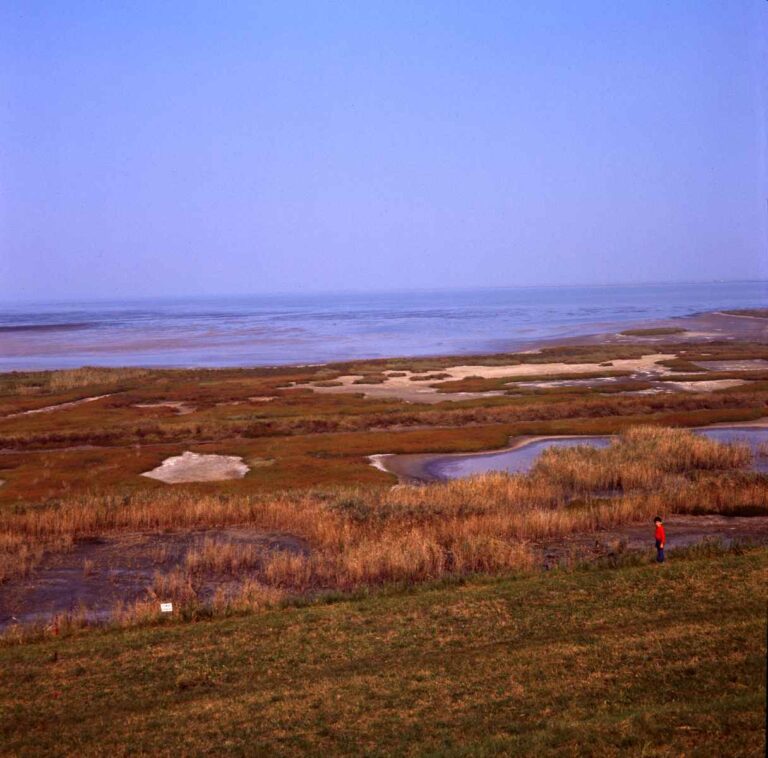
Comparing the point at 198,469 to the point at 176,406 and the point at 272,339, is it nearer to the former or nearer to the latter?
the point at 176,406

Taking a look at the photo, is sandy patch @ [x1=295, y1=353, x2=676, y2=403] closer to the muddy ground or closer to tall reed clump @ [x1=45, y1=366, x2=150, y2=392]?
tall reed clump @ [x1=45, y1=366, x2=150, y2=392]

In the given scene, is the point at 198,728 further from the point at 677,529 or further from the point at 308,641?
the point at 677,529

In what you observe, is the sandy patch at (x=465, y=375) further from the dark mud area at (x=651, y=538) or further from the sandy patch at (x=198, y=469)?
the dark mud area at (x=651, y=538)

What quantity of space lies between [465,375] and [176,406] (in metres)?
24.6

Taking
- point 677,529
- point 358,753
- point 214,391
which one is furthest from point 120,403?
point 358,753

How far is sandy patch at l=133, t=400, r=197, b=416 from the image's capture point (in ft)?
181

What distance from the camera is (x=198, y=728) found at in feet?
36.0

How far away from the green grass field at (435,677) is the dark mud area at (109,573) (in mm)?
4013

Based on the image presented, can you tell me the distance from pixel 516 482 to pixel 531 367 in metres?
46.9

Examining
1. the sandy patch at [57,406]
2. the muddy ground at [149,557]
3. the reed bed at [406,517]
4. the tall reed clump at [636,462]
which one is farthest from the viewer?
the sandy patch at [57,406]

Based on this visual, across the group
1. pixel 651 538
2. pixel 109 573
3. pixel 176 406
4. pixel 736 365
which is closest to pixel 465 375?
pixel 736 365

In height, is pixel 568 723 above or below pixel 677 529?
above

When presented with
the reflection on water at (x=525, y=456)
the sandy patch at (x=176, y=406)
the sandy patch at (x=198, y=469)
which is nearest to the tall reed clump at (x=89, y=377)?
the sandy patch at (x=176, y=406)

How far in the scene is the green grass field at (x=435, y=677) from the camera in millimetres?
9938
